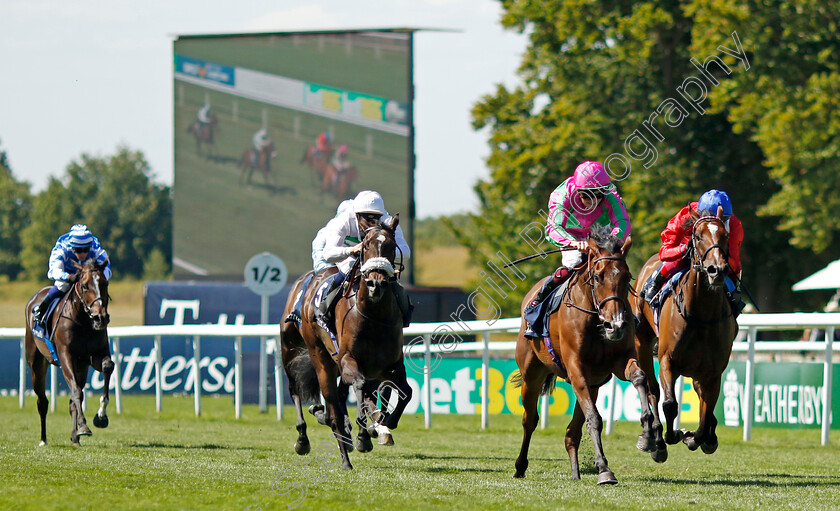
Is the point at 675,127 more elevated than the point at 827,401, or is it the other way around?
the point at 675,127

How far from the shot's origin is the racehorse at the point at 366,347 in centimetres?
866

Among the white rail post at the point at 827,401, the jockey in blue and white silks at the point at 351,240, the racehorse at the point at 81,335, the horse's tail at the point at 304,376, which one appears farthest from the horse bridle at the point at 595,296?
the racehorse at the point at 81,335

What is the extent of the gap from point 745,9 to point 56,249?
614 inches

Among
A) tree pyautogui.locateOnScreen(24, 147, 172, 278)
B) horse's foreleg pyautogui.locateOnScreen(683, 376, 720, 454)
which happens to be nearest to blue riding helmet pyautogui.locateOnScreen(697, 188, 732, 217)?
horse's foreleg pyautogui.locateOnScreen(683, 376, 720, 454)

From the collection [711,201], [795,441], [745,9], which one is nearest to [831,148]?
[745,9]

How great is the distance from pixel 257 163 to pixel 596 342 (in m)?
19.3

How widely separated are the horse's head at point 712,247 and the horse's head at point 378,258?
2171 millimetres

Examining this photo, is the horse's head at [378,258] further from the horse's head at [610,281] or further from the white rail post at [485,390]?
the white rail post at [485,390]

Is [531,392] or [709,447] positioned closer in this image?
[709,447]

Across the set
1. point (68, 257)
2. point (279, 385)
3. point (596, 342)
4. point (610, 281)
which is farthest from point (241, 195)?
point (610, 281)

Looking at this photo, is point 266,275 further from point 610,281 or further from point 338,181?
point 610,281

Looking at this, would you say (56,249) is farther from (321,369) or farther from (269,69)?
(269,69)

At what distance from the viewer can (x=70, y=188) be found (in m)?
69.1

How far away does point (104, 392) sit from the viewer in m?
11.4
